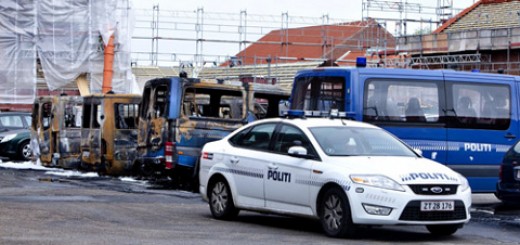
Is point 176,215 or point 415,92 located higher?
point 415,92

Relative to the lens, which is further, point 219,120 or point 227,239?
point 219,120

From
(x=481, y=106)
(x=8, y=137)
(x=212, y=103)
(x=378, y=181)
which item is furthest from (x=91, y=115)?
(x=378, y=181)

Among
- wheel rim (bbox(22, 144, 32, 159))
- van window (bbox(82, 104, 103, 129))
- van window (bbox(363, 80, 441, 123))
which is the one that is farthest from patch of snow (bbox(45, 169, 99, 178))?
van window (bbox(363, 80, 441, 123))

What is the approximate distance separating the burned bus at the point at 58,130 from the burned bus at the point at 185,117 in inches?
188

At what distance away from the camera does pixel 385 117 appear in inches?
640

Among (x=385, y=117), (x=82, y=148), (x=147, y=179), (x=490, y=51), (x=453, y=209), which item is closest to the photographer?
(x=453, y=209)

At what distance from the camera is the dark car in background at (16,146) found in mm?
29328

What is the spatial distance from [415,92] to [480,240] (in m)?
4.55

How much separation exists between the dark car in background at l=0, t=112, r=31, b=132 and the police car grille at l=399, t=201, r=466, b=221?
2122 cm

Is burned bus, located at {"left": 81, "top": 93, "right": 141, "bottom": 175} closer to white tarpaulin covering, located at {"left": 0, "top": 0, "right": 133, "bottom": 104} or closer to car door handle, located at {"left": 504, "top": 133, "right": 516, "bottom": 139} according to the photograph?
car door handle, located at {"left": 504, "top": 133, "right": 516, "bottom": 139}

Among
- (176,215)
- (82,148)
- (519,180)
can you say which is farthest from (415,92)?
(82,148)

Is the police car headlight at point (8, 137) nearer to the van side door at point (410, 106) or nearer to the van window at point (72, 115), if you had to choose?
the van window at point (72, 115)

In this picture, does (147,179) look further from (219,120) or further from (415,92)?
(415,92)

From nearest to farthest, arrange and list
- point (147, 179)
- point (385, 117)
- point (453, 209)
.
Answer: point (453, 209), point (385, 117), point (147, 179)
